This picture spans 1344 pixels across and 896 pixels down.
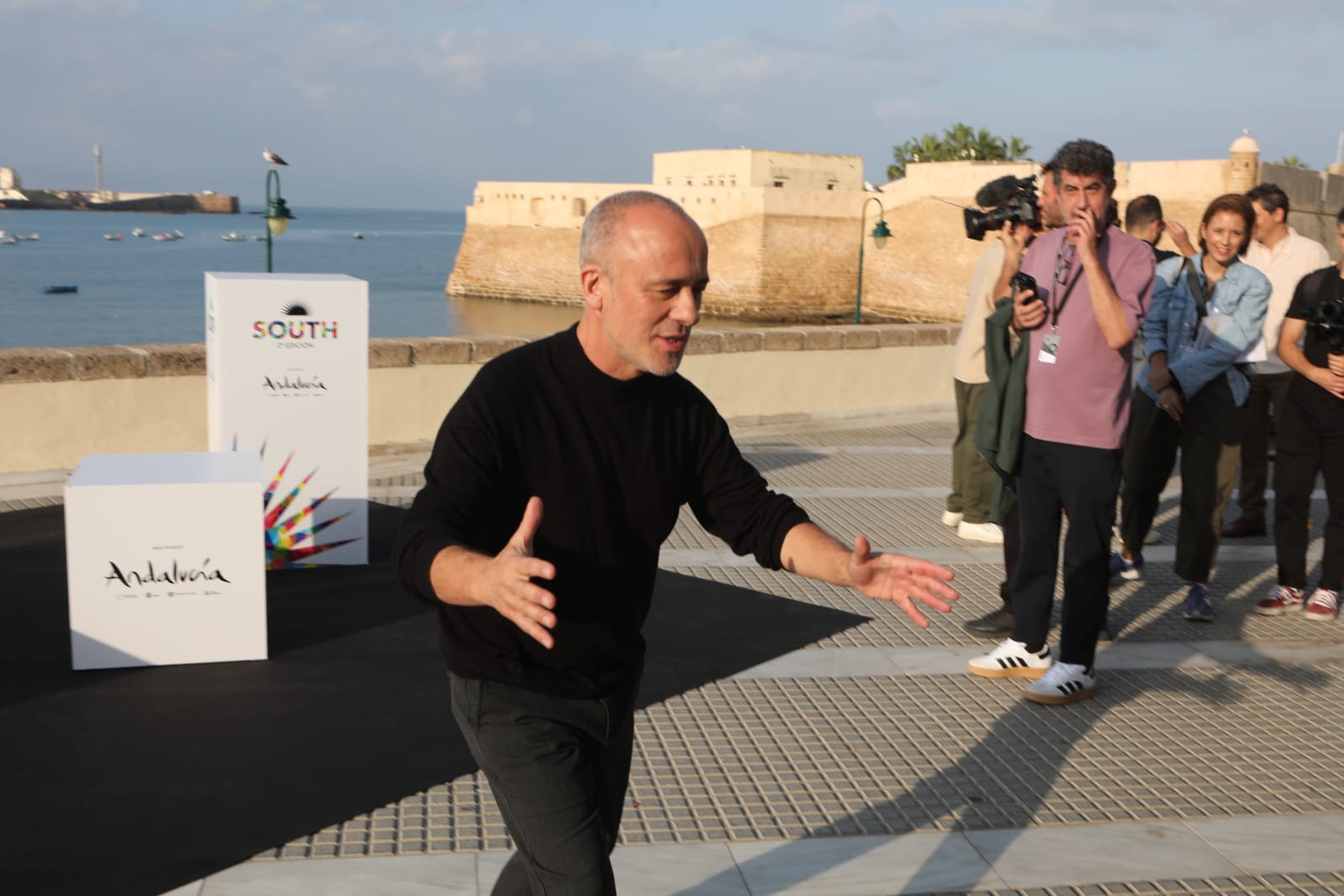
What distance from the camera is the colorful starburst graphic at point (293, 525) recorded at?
698 cm

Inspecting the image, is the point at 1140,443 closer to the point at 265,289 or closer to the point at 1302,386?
the point at 1302,386

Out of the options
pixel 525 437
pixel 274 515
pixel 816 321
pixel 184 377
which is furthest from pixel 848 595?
pixel 816 321

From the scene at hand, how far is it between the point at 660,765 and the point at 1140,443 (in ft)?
12.1

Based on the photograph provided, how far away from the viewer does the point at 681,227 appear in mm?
2525

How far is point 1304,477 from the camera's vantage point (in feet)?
22.3

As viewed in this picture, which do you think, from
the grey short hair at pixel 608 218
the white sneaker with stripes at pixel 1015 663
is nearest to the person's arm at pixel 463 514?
the grey short hair at pixel 608 218

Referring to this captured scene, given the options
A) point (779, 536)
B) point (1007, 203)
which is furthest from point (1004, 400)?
point (779, 536)

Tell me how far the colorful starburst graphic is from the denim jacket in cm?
448

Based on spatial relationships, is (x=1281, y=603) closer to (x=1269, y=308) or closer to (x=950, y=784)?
(x=1269, y=308)

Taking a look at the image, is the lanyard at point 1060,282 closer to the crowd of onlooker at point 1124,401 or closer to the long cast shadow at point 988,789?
the crowd of onlooker at point 1124,401

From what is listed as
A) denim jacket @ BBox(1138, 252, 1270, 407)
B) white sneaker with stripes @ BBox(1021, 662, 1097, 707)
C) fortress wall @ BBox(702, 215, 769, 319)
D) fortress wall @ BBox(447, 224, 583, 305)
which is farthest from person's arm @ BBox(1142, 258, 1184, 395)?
fortress wall @ BBox(447, 224, 583, 305)

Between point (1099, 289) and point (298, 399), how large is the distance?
166 inches

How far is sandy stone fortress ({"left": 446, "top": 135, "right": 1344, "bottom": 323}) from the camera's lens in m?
42.1

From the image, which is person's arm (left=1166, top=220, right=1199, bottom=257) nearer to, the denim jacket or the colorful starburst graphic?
the denim jacket
